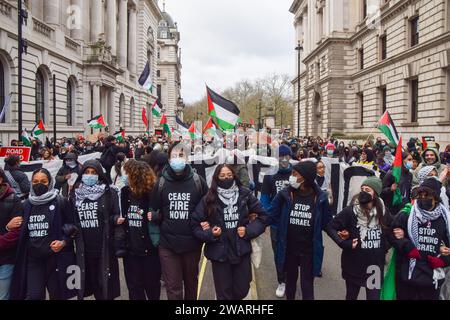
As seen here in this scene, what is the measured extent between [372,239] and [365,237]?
0.26 ft

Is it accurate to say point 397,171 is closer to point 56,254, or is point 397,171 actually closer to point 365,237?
point 365,237

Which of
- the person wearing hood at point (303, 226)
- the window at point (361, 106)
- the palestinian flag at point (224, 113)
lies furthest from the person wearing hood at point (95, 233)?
the window at point (361, 106)

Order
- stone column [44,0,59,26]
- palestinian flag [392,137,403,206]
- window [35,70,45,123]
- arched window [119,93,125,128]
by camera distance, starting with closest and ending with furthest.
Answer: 1. palestinian flag [392,137,403,206]
2. window [35,70,45,123]
3. stone column [44,0,59,26]
4. arched window [119,93,125,128]

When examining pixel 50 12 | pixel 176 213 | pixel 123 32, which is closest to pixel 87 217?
pixel 176 213

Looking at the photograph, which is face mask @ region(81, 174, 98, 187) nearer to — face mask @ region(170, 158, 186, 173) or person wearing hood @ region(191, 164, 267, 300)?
face mask @ region(170, 158, 186, 173)

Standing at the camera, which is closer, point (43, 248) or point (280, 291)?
point (43, 248)

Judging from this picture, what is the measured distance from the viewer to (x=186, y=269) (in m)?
4.48

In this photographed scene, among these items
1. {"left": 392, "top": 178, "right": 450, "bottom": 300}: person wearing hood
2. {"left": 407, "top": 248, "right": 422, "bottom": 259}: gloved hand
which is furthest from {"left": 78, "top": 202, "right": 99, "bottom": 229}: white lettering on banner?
{"left": 407, "top": 248, "right": 422, "bottom": 259}: gloved hand

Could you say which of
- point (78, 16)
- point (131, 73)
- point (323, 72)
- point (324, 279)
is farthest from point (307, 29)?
point (324, 279)

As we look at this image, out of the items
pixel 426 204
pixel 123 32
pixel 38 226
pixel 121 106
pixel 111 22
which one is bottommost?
pixel 38 226

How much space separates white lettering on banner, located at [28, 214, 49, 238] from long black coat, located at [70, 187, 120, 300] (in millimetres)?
309

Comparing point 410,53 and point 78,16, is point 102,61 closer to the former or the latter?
point 78,16

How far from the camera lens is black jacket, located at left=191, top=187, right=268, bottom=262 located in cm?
425

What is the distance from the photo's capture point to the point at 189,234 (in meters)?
4.39
